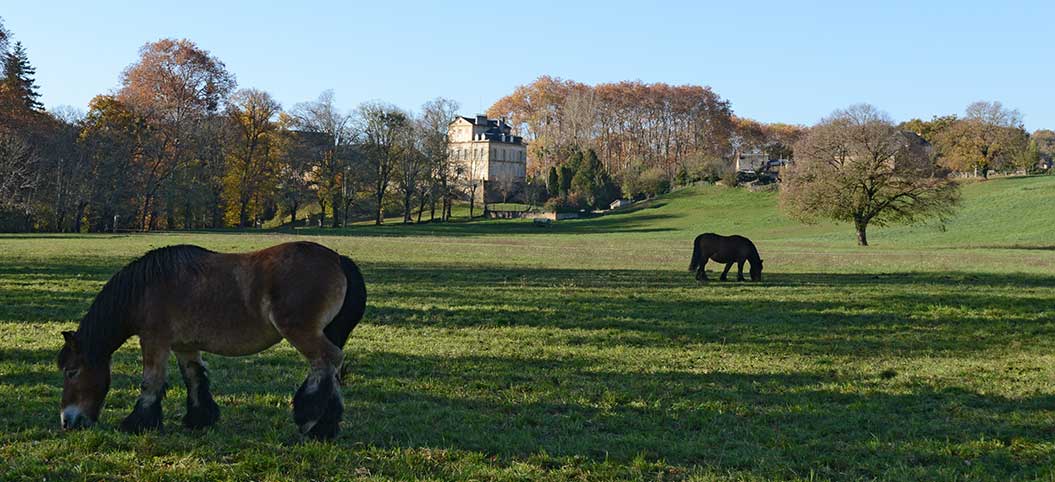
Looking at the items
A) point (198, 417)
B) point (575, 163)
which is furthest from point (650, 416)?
point (575, 163)

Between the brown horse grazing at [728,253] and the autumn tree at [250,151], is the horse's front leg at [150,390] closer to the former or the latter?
the brown horse grazing at [728,253]

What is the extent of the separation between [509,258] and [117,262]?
14622mm

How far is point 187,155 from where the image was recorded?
232 feet

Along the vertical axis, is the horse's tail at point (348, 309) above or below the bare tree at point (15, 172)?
below

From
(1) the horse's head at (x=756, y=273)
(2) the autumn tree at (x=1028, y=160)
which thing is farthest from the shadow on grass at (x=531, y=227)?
(2) the autumn tree at (x=1028, y=160)

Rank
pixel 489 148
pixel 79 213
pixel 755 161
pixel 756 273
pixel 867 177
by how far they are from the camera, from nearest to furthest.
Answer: pixel 756 273 < pixel 867 177 < pixel 79 213 < pixel 489 148 < pixel 755 161

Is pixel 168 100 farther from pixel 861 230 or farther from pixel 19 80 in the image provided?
pixel 861 230

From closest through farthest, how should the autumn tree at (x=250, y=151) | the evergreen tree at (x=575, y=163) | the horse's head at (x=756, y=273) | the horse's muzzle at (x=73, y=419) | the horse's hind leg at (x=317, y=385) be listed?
1. the horse's hind leg at (x=317, y=385)
2. the horse's muzzle at (x=73, y=419)
3. the horse's head at (x=756, y=273)
4. the autumn tree at (x=250, y=151)
5. the evergreen tree at (x=575, y=163)

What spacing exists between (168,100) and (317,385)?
7303 centimetres

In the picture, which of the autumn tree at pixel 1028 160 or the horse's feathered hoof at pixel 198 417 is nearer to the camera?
the horse's feathered hoof at pixel 198 417

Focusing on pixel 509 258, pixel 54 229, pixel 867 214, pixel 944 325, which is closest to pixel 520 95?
pixel 54 229

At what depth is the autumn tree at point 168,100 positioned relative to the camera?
227 feet

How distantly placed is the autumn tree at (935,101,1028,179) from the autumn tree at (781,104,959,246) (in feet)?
185

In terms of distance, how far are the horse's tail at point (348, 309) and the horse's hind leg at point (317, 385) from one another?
0.42m
